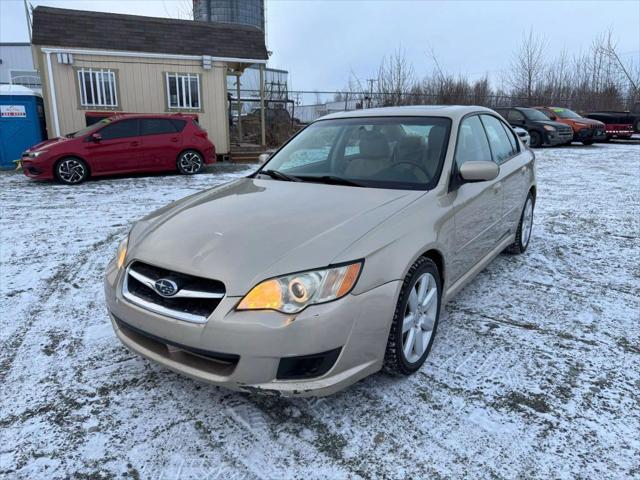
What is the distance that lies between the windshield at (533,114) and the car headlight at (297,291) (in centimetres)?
1807

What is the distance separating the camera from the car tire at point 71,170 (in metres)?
9.52

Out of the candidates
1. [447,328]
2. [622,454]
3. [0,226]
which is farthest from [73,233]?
[622,454]

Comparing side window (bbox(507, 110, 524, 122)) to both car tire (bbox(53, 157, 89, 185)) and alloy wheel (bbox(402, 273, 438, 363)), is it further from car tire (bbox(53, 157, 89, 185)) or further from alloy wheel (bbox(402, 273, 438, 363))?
alloy wheel (bbox(402, 273, 438, 363))

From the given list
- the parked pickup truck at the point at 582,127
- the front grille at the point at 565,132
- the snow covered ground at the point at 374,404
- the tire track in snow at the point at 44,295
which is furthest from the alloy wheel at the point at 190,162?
the parked pickup truck at the point at 582,127

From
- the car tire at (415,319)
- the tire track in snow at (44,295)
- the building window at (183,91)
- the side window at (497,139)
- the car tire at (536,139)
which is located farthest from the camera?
the car tire at (536,139)

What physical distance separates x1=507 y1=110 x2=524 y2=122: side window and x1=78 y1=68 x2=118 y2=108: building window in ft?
45.3

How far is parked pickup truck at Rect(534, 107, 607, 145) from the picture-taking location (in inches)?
709

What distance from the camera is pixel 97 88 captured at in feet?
41.7

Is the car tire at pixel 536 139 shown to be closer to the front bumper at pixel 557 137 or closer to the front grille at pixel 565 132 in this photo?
the front bumper at pixel 557 137

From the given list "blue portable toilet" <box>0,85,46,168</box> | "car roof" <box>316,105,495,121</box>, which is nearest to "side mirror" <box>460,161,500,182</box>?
"car roof" <box>316,105,495,121</box>

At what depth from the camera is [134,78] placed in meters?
12.9

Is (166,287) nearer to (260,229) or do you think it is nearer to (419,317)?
(260,229)

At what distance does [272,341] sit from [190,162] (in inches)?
386

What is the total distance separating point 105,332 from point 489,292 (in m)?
3.02
